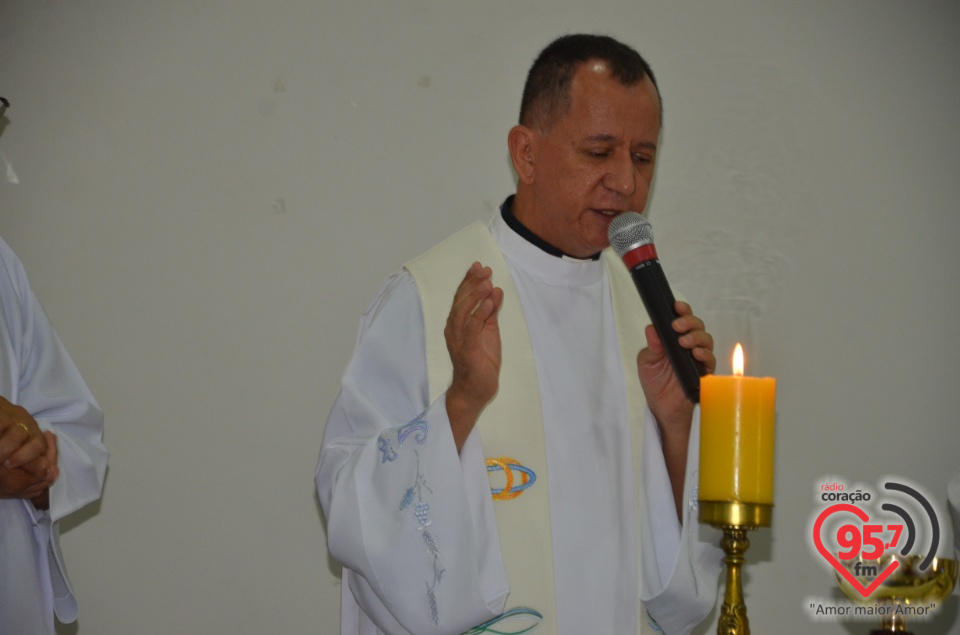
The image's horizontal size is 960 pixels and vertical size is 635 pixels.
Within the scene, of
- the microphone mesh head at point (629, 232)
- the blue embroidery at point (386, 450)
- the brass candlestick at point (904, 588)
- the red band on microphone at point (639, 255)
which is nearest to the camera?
the brass candlestick at point (904, 588)

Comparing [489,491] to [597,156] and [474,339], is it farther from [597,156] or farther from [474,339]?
[597,156]

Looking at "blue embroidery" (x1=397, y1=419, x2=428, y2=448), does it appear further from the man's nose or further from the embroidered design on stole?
the man's nose

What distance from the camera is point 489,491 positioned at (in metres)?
2.82

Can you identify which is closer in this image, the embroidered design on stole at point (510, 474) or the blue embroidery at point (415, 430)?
the blue embroidery at point (415, 430)

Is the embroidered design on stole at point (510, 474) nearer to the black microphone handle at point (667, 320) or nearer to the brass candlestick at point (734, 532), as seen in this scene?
the black microphone handle at point (667, 320)

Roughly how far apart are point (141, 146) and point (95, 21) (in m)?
0.49

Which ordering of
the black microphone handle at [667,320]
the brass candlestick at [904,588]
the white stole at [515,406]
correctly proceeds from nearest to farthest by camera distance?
the brass candlestick at [904,588] < the black microphone handle at [667,320] < the white stole at [515,406]

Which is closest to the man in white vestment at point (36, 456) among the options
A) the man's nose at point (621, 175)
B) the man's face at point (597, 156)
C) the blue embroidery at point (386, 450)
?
the blue embroidery at point (386, 450)

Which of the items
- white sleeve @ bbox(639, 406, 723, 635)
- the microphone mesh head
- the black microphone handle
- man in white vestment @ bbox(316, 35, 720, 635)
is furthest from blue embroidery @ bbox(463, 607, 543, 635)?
the microphone mesh head

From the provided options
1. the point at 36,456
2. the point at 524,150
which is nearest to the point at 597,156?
the point at 524,150

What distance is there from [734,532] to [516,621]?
144 cm

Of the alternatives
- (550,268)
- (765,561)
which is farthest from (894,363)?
(550,268)

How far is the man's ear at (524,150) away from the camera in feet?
10.9

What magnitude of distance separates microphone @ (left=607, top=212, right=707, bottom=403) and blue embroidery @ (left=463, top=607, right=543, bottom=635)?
872 mm
